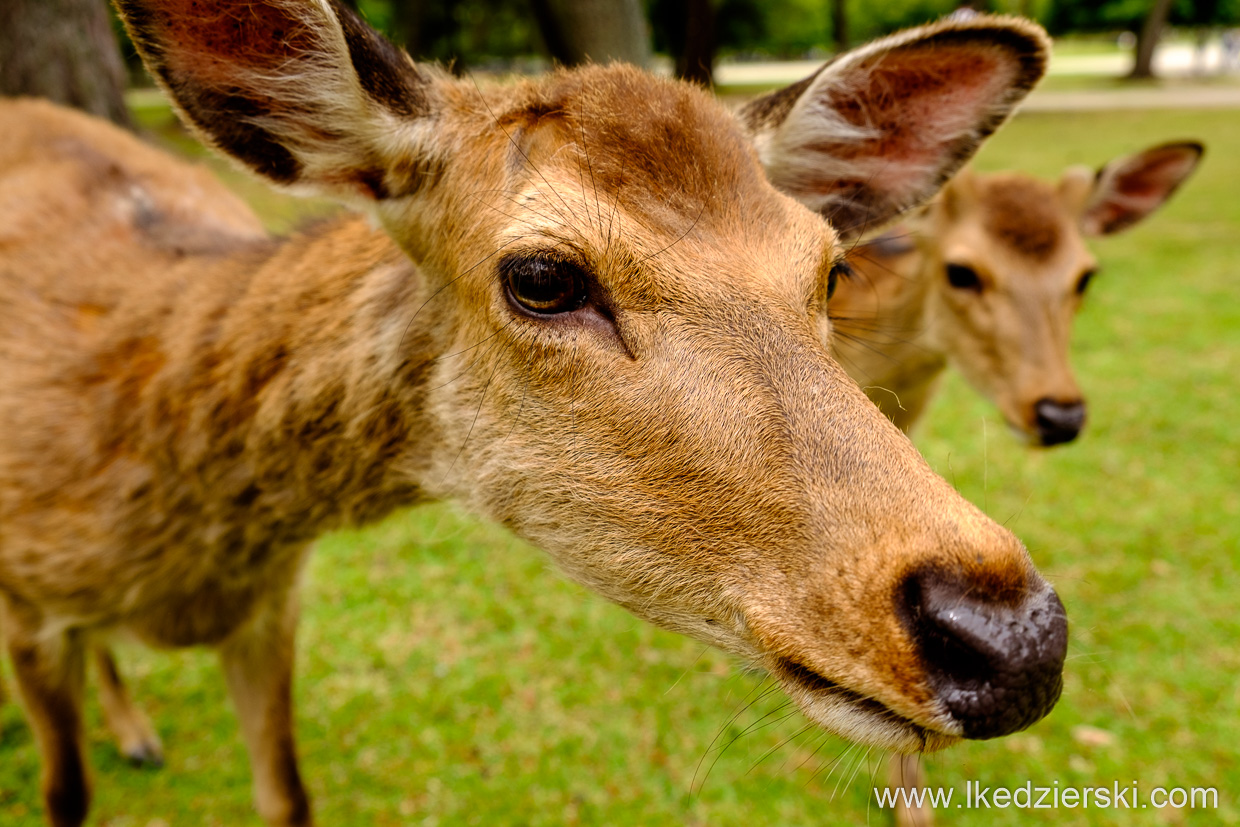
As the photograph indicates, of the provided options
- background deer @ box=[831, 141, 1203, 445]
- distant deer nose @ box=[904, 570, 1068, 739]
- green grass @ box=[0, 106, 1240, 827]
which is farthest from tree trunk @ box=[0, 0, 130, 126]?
distant deer nose @ box=[904, 570, 1068, 739]

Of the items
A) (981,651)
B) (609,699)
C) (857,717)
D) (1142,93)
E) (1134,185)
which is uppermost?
(981,651)

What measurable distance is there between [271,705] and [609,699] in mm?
1802

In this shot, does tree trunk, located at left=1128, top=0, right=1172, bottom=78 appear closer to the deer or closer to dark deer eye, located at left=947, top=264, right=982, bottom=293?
dark deer eye, located at left=947, top=264, right=982, bottom=293

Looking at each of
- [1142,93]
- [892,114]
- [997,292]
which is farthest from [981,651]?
[1142,93]

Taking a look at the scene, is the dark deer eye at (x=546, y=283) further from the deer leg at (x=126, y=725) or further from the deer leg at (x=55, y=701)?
the deer leg at (x=126, y=725)

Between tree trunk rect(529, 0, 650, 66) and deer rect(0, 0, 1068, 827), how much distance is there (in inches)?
144

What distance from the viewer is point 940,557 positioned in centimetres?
162

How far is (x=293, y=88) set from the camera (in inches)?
94.6

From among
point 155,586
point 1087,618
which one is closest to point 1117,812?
point 1087,618

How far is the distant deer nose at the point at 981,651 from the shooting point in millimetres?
1565

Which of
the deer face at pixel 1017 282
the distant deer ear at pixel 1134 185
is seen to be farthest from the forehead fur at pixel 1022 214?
the distant deer ear at pixel 1134 185

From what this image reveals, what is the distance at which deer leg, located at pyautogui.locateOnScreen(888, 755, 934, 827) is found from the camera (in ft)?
12.8

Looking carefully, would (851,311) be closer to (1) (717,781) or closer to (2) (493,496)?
(1) (717,781)

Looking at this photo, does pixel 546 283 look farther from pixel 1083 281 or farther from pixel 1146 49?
pixel 1146 49
